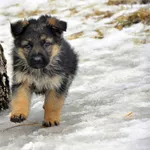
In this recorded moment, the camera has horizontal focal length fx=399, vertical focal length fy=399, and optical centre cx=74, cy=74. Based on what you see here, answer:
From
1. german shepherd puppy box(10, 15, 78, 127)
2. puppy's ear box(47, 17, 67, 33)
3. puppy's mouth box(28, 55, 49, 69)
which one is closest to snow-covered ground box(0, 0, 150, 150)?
german shepherd puppy box(10, 15, 78, 127)

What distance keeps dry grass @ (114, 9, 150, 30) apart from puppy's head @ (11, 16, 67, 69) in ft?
11.6

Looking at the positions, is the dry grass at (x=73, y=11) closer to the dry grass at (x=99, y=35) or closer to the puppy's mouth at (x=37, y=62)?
the dry grass at (x=99, y=35)

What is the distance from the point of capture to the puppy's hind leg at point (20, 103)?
384cm

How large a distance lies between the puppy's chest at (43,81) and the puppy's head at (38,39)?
16 centimetres

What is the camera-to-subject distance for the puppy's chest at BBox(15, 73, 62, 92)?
4.08 metres

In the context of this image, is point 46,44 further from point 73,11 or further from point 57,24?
point 73,11

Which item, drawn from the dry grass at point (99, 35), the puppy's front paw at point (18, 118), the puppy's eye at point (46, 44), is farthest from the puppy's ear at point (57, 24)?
the dry grass at point (99, 35)

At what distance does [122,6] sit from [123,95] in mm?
4589

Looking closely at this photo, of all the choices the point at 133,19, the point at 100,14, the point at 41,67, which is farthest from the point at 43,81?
the point at 100,14

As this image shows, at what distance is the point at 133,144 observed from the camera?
123 inches

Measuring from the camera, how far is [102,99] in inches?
182

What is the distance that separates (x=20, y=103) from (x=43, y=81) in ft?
1.16

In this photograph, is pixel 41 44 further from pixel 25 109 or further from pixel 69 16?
pixel 69 16

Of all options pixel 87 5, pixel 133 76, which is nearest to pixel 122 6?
pixel 87 5
